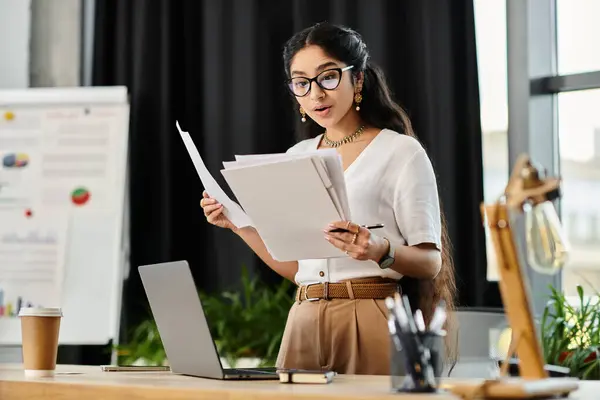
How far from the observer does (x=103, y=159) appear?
4449mm

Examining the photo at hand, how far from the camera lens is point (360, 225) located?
2.12m

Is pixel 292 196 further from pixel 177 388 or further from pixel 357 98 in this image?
pixel 177 388

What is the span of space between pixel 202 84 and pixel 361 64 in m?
2.46

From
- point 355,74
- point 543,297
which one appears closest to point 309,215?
point 355,74

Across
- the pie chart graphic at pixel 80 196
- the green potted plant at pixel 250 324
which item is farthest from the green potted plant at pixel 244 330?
the pie chart graphic at pixel 80 196

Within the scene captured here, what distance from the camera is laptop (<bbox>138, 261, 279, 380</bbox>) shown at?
5.69 feet

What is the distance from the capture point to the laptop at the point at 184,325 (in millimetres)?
1734

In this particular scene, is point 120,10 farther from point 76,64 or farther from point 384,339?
point 384,339

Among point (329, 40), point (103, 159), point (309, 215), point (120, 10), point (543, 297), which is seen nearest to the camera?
point (309, 215)

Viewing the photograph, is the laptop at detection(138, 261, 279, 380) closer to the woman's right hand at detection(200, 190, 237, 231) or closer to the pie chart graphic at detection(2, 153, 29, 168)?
the woman's right hand at detection(200, 190, 237, 231)

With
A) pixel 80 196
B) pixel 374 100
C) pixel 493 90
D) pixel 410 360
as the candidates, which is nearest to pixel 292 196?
pixel 374 100

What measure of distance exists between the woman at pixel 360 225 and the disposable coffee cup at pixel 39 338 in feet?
1.90

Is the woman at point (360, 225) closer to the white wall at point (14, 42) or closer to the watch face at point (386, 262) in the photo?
the watch face at point (386, 262)

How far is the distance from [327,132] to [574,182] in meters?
2.15
